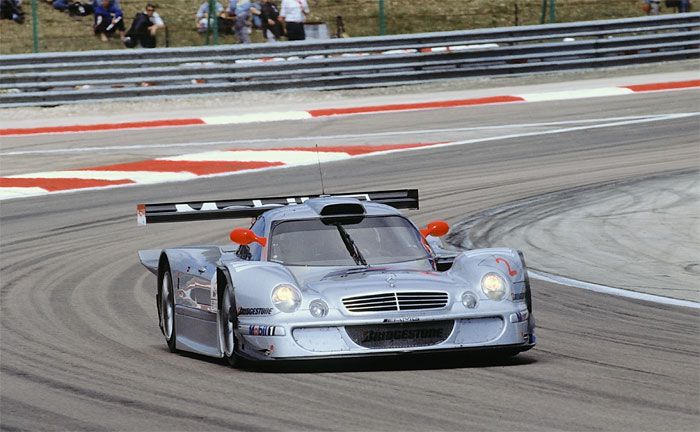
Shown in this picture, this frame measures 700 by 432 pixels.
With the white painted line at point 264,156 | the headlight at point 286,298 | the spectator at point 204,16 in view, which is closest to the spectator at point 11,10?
the spectator at point 204,16

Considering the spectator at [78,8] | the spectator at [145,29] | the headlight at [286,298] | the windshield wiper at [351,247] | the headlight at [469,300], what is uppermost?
the spectator at [78,8]

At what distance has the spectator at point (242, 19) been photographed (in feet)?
90.4

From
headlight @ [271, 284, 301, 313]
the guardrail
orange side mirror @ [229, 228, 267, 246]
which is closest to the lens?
headlight @ [271, 284, 301, 313]

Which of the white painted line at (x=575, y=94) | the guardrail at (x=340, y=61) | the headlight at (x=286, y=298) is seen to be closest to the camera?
the headlight at (x=286, y=298)

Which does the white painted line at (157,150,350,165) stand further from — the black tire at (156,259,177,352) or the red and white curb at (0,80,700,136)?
the black tire at (156,259,177,352)

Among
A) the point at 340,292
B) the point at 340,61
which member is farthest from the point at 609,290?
the point at 340,61

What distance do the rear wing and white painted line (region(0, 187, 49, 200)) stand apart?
Answer: 8.35 metres

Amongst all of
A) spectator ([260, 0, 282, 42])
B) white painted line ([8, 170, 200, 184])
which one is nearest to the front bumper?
white painted line ([8, 170, 200, 184])

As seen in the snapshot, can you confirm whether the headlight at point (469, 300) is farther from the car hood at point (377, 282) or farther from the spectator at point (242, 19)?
the spectator at point (242, 19)

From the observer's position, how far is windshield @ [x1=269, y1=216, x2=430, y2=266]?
361 inches

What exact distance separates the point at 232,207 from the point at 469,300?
253 cm

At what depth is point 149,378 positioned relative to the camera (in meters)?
8.49

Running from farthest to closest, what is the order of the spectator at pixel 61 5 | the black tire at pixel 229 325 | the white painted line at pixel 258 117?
the spectator at pixel 61 5, the white painted line at pixel 258 117, the black tire at pixel 229 325

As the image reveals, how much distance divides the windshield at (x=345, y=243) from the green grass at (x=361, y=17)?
18.5 meters
